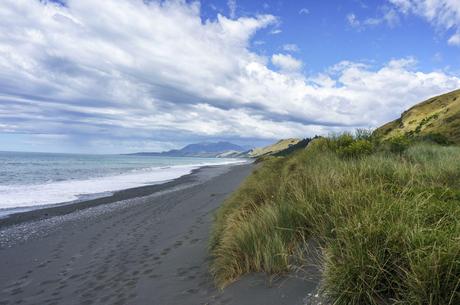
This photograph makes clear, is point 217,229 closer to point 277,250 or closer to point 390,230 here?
point 277,250

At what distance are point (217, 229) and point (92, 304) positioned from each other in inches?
114

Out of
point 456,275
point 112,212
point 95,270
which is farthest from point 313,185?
point 112,212

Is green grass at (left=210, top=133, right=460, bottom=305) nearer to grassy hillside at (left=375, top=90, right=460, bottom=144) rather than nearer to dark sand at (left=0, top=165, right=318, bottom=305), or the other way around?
dark sand at (left=0, top=165, right=318, bottom=305)

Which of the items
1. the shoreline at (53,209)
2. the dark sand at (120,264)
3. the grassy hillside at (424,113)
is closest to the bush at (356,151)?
the dark sand at (120,264)

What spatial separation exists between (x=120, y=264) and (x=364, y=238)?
19.4 ft

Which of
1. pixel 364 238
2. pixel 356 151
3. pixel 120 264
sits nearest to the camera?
pixel 364 238

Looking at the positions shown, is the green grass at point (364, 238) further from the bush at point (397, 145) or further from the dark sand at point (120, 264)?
the bush at point (397, 145)

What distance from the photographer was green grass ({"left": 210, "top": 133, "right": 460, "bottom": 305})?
3.17 meters

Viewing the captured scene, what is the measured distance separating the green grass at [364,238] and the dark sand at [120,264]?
435mm

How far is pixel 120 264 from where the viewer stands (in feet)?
25.8

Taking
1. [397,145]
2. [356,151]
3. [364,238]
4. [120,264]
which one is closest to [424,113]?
[397,145]

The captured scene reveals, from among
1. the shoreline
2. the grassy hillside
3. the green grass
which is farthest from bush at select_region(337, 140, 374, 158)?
the grassy hillside

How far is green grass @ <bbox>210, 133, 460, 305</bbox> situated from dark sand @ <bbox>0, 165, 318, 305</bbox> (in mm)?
435

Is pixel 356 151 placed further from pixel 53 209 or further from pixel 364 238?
pixel 53 209
